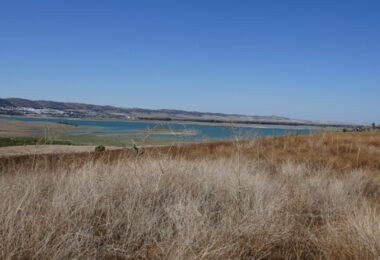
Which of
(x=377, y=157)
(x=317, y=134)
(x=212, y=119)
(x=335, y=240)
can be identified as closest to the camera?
(x=335, y=240)

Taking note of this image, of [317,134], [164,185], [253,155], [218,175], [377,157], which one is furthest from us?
[317,134]

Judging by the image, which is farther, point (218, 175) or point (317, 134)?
point (317, 134)

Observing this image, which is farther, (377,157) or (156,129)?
(377,157)

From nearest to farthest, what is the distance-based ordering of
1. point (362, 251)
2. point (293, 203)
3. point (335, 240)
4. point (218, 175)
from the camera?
point (362, 251)
point (335, 240)
point (293, 203)
point (218, 175)

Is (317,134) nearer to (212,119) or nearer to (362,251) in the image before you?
(212,119)

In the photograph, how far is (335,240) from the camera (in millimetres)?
2801

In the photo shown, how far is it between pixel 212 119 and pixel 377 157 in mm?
4980

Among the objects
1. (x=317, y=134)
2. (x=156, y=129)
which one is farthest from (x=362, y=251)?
(x=317, y=134)

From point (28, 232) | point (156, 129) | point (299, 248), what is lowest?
point (299, 248)

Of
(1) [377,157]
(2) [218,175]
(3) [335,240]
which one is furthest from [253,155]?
(3) [335,240]

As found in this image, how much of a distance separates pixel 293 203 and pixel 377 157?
545 cm

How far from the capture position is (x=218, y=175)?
5008 millimetres

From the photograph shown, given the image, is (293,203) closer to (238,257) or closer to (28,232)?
(238,257)

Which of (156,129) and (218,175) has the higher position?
(156,129)
